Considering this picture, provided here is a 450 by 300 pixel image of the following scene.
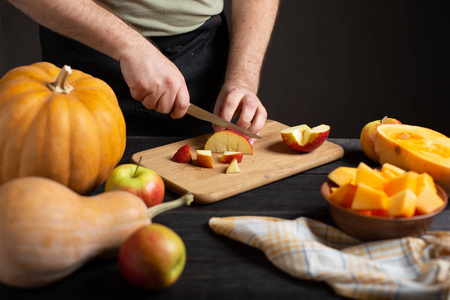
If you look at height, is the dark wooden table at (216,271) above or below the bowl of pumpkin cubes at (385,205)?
below

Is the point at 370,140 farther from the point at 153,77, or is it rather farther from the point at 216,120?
the point at 153,77

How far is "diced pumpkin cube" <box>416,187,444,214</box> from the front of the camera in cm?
122

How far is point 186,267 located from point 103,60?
4.58 feet

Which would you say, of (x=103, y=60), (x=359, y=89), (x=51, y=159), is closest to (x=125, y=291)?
(x=51, y=159)

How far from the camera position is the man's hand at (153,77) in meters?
1.86

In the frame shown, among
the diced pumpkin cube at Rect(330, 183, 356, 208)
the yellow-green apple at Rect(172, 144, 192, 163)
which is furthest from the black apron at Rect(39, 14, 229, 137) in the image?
the diced pumpkin cube at Rect(330, 183, 356, 208)

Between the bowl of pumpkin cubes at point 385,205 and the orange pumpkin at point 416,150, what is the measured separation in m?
0.23

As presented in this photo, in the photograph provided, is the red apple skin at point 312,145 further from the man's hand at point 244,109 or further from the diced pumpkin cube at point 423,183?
the diced pumpkin cube at point 423,183

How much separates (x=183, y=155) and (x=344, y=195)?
71 centimetres

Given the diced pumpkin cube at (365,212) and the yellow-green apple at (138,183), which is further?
the yellow-green apple at (138,183)

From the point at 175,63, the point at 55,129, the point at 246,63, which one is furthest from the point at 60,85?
the point at 246,63

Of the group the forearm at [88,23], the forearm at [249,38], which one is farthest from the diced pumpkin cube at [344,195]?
the forearm at [249,38]

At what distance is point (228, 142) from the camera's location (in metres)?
1.93

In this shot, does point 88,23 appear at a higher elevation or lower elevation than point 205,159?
higher
